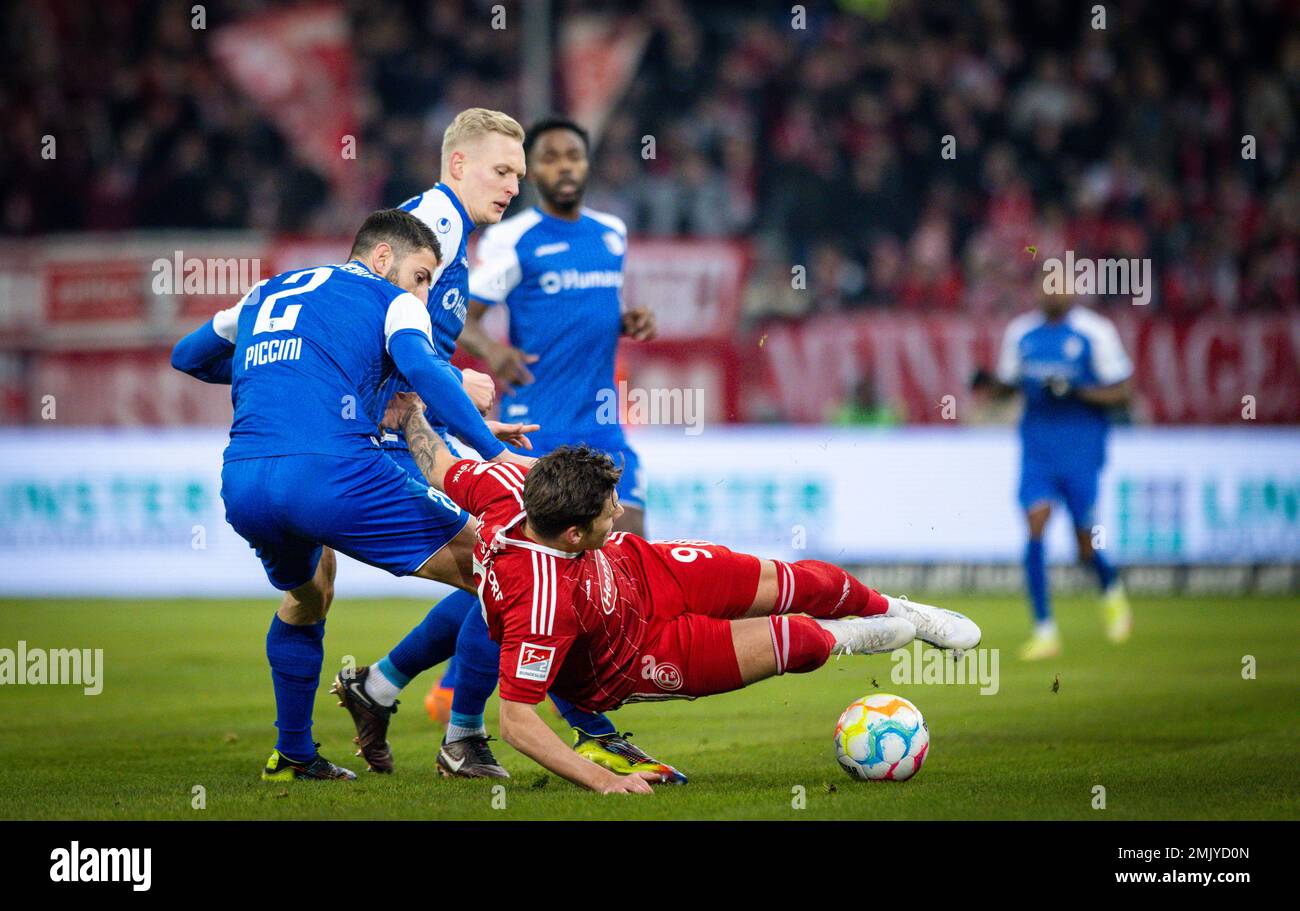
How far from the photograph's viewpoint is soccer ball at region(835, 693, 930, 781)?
569 centimetres

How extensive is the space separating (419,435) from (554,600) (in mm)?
941

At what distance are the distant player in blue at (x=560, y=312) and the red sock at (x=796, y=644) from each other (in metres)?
1.91

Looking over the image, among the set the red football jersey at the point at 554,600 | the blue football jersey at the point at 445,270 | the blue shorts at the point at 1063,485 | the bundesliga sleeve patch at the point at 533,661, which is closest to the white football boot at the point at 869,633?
the red football jersey at the point at 554,600

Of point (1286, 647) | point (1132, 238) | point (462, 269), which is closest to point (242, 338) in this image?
point (462, 269)

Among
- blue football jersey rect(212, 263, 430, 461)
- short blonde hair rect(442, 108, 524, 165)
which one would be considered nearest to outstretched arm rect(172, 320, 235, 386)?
blue football jersey rect(212, 263, 430, 461)

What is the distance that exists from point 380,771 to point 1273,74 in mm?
16075

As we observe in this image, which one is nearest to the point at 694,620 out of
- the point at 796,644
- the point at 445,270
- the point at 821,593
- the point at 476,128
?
the point at 796,644

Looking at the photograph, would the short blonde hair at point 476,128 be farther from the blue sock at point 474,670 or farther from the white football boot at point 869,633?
the white football boot at point 869,633

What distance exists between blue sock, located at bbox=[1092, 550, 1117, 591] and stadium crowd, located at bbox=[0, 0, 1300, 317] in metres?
5.61

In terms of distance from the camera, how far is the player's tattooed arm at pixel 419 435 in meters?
5.60

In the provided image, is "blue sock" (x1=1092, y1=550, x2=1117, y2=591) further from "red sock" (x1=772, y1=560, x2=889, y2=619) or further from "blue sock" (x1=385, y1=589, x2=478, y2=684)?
"blue sock" (x1=385, y1=589, x2=478, y2=684)

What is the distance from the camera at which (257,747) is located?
679cm

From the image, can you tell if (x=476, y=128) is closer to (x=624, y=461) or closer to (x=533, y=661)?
(x=624, y=461)

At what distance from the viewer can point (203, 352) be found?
581 cm
